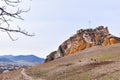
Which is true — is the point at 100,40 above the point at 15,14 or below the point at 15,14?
below

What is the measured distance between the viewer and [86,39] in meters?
105

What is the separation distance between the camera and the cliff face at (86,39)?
340ft

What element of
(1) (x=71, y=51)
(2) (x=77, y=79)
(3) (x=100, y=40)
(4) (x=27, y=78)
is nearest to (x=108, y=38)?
(3) (x=100, y=40)

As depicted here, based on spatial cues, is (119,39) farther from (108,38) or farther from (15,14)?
(15,14)

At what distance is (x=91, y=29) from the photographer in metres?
108

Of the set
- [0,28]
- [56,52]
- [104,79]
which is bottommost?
[56,52]

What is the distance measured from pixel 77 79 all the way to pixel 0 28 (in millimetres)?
30223

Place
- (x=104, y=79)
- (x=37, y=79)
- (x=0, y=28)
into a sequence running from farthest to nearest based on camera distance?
(x=37, y=79), (x=104, y=79), (x=0, y=28)

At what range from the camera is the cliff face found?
10368 cm

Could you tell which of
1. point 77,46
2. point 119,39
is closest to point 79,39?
point 77,46

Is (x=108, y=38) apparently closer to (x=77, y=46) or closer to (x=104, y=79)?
(x=77, y=46)

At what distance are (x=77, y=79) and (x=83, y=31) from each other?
6669cm

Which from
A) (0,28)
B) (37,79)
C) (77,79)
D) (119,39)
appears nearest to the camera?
(0,28)

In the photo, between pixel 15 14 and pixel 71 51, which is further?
pixel 71 51
